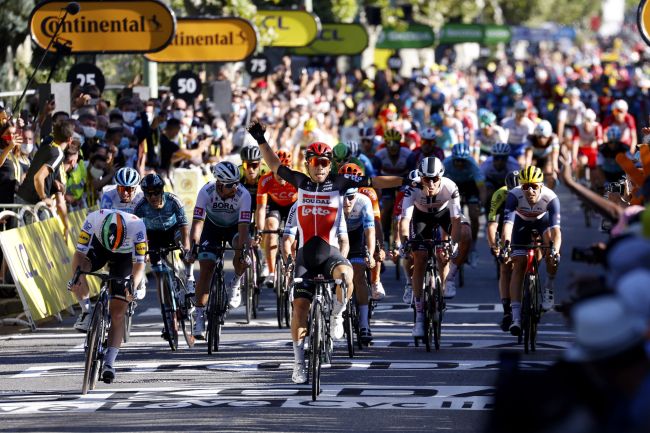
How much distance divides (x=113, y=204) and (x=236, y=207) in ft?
3.97

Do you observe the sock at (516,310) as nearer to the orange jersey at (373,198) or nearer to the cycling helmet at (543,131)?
the orange jersey at (373,198)

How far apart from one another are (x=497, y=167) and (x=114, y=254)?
366 inches

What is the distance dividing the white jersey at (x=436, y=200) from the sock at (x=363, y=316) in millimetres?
1074

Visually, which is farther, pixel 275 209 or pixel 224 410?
pixel 275 209

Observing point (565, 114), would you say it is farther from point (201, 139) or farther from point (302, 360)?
point (302, 360)

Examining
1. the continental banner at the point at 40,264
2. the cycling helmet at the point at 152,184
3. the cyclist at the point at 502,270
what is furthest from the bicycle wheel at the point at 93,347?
the cyclist at the point at 502,270

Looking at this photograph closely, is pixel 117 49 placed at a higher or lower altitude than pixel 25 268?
higher

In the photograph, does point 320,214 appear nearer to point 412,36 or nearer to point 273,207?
point 273,207

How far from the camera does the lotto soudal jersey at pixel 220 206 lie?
53.9 ft

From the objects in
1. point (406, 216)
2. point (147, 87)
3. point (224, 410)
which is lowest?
point (224, 410)

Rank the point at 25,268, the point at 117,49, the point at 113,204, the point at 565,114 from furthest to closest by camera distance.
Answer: the point at 565,114 → the point at 117,49 → the point at 25,268 → the point at 113,204

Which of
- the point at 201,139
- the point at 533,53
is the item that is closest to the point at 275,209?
the point at 201,139

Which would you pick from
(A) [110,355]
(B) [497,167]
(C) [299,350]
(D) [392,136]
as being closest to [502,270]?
(C) [299,350]

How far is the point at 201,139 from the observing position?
1034 inches
